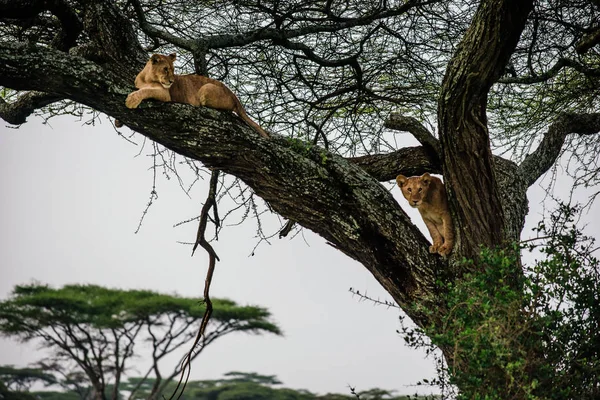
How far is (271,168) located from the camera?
3.59 meters

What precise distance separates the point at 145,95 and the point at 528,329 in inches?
77.6

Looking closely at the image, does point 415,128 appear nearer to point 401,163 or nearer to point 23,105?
point 401,163

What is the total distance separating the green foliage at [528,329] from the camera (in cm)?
269

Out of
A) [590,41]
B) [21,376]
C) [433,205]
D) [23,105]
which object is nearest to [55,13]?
[23,105]

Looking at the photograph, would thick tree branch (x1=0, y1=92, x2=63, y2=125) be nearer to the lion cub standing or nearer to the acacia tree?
the acacia tree

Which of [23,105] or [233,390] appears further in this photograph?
[233,390]

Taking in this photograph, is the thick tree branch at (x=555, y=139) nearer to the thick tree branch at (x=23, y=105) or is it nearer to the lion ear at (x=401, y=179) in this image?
the lion ear at (x=401, y=179)

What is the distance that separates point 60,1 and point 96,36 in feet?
1.36

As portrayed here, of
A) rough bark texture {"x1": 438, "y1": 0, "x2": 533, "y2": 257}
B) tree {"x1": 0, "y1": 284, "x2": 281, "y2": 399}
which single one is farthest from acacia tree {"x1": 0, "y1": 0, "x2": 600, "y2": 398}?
tree {"x1": 0, "y1": 284, "x2": 281, "y2": 399}

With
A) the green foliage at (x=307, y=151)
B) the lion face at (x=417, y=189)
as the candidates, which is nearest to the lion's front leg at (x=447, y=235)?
the lion face at (x=417, y=189)

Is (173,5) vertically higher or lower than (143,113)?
higher

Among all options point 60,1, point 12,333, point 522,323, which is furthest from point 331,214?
point 12,333

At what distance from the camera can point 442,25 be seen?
532cm

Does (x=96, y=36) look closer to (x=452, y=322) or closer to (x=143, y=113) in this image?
(x=143, y=113)
